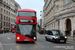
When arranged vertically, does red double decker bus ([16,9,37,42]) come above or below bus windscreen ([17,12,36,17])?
below

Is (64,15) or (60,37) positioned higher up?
(64,15)

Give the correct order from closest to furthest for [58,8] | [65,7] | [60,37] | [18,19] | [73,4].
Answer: [18,19]
[60,37]
[73,4]
[65,7]
[58,8]

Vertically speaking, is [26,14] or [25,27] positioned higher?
[26,14]

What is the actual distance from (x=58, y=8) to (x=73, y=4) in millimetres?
7490

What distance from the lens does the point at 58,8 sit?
34.0 m

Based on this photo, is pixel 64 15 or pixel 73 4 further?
pixel 64 15

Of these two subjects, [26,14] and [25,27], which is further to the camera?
[26,14]

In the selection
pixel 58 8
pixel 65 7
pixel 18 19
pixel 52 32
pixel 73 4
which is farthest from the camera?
pixel 58 8

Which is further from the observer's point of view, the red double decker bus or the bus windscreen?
the bus windscreen

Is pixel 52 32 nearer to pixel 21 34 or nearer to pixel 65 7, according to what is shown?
pixel 21 34

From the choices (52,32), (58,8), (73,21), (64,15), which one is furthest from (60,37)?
(58,8)

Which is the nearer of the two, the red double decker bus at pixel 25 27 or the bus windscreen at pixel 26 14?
the red double decker bus at pixel 25 27

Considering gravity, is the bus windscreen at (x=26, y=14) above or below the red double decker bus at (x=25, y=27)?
above

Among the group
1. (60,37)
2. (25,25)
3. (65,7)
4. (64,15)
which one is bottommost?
(60,37)
